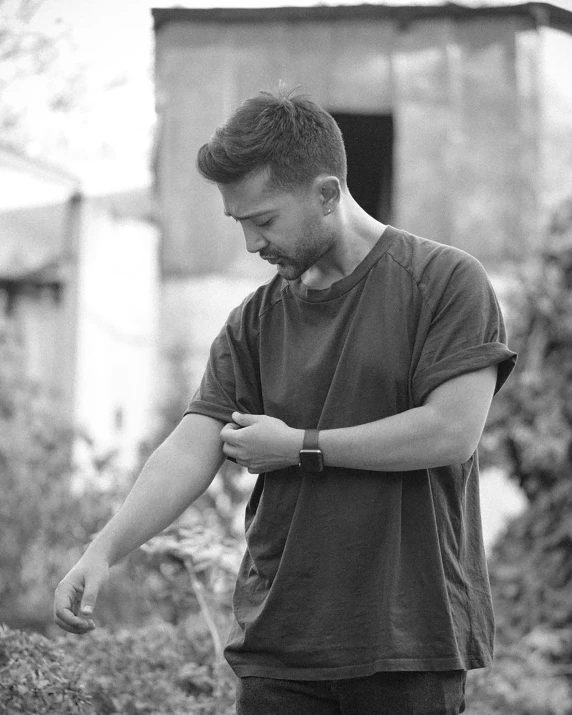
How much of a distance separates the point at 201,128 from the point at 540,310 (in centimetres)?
322

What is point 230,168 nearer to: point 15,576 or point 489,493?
point 15,576

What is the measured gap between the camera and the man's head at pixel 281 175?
2.19 meters

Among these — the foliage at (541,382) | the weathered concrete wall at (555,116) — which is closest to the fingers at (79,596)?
the foliage at (541,382)

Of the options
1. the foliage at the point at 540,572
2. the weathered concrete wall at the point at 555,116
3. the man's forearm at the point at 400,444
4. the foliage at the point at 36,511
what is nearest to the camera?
the man's forearm at the point at 400,444

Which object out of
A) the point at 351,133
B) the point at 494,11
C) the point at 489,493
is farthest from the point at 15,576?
the point at 494,11

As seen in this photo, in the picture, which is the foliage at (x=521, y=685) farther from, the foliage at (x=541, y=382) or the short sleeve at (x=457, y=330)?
the short sleeve at (x=457, y=330)

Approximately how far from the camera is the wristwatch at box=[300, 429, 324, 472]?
212 centimetres

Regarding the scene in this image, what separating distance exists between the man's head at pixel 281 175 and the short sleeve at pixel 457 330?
259 millimetres

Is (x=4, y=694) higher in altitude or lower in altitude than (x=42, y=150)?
lower

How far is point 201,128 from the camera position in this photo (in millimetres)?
7668

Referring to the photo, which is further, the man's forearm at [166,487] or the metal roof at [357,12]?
the metal roof at [357,12]

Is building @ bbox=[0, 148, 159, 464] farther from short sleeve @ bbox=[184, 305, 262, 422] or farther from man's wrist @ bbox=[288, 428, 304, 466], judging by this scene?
man's wrist @ bbox=[288, 428, 304, 466]

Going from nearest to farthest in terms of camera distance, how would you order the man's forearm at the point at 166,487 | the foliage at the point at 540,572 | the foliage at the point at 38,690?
the man's forearm at the point at 166,487
the foliage at the point at 38,690
the foliage at the point at 540,572

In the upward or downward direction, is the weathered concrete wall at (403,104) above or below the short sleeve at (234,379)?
above
